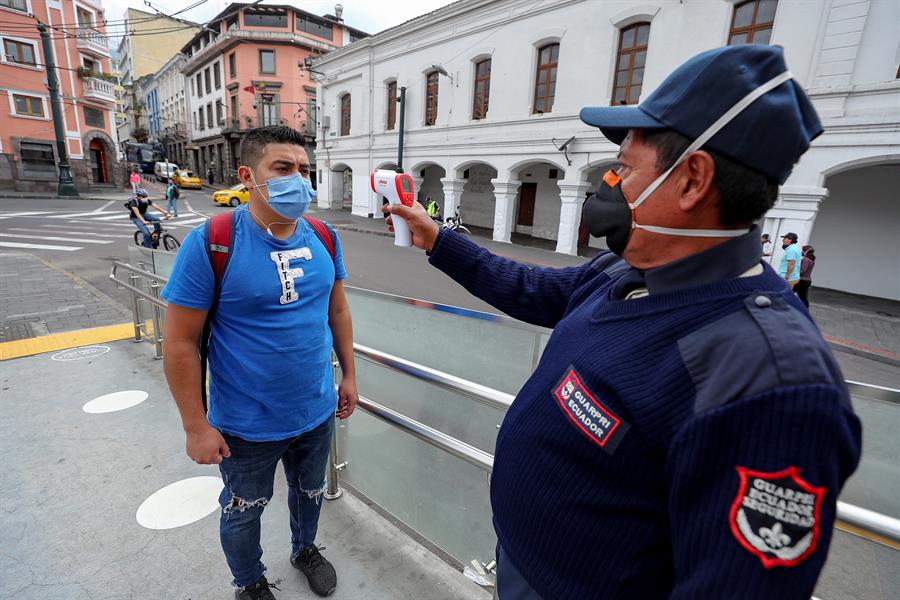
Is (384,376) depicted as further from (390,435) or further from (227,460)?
(227,460)

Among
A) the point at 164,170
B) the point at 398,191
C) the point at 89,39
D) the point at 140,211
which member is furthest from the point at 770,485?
the point at 164,170

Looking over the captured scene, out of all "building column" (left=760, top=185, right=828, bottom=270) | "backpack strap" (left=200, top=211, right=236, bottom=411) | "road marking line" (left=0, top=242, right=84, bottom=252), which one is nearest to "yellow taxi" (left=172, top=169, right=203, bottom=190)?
"road marking line" (left=0, top=242, right=84, bottom=252)

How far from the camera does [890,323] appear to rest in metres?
9.13

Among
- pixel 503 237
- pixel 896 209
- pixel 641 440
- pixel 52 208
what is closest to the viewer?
→ pixel 641 440

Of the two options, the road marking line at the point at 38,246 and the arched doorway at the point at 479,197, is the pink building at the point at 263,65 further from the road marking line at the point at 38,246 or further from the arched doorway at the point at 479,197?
the road marking line at the point at 38,246

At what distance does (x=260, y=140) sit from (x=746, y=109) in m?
1.76

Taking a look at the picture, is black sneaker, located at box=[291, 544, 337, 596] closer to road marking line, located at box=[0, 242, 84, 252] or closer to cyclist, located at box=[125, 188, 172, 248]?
cyclist, located at box=[125, 188, 172, 248]

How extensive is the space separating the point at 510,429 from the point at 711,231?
616mm

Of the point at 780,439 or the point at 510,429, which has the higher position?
the point at 780,439

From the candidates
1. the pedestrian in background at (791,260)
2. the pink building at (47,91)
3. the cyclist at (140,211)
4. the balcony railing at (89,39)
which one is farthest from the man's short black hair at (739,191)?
the balcony railing at (89,39)

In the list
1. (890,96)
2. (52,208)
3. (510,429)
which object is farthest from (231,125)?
(510,429)

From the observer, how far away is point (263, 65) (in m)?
33.7

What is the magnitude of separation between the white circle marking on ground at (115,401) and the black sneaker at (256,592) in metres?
2.24

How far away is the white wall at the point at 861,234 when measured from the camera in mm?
11203
